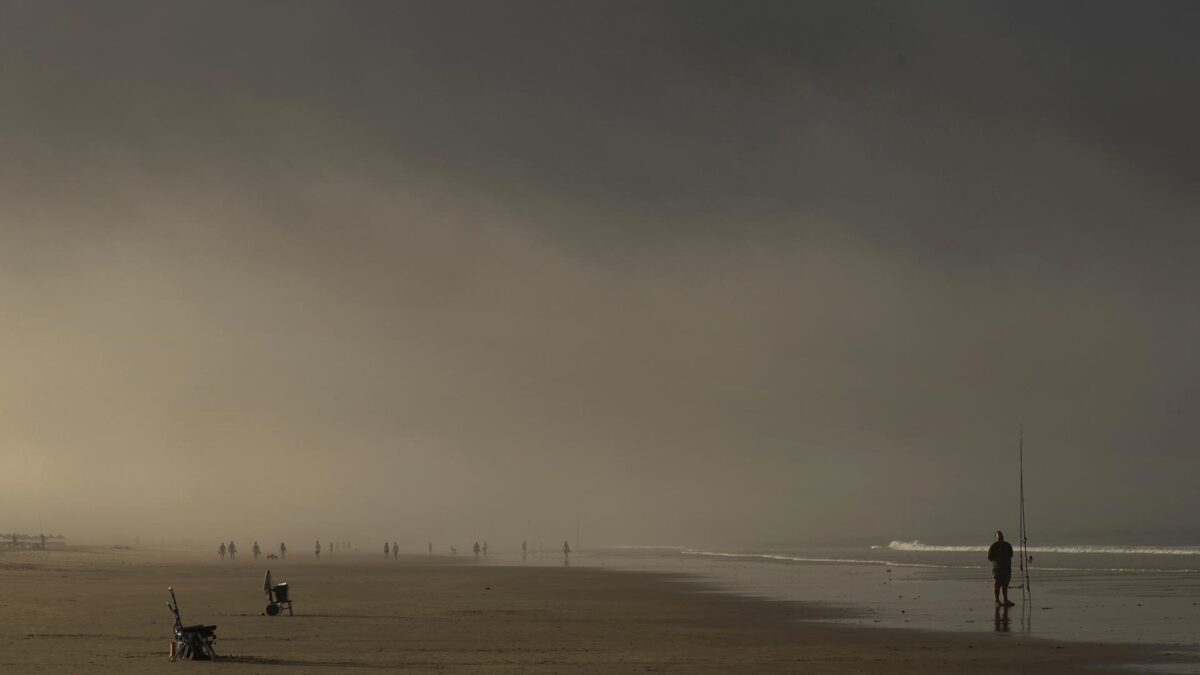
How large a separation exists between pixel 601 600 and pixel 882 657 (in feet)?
62.9

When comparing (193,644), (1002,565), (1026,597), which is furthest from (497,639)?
(1026,597)

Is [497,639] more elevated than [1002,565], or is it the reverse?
[1002,565]

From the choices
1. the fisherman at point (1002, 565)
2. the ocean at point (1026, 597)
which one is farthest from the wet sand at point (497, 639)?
the fisherman at point (1002, 565)

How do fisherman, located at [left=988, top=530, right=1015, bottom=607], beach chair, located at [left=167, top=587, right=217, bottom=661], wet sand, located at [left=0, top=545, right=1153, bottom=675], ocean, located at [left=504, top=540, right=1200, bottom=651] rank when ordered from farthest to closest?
fisherman, located at [left=988, top=530, right=1015, bottom=607] < ocean, located at [left=504, top=540, right=1200, bottom=651] < beach chair, located at [left=167, top=587, right=217, bottom=661] < wet sand, located at [left=0, top=545, right=1153, bottom=675]

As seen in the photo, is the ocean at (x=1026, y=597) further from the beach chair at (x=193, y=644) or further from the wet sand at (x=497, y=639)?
the beach chair at (x=193, y=644)

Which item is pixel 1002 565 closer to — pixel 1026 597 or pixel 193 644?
pixel 1026 597

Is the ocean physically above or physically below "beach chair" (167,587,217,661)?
below

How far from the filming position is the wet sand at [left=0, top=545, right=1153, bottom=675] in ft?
59.8

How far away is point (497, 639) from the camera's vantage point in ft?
74.6

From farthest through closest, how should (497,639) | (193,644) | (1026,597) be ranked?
(1026,597) → (497,639) → (193,644)

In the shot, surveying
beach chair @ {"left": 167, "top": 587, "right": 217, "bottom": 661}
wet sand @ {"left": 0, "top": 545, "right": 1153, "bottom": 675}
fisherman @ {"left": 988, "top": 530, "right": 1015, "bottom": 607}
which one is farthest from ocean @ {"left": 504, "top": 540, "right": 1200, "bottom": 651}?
beach chair @ {"left": 167, "top": 587, "right": 217, "bottom": 661}

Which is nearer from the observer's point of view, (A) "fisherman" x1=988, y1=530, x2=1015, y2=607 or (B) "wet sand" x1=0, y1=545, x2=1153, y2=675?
(B) "wet sand" x1=0, y1=545, x2=1153, y2=675

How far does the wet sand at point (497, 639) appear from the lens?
18.2 meters

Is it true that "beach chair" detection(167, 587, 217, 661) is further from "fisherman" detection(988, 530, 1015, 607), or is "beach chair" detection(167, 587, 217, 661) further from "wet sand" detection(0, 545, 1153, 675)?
"fisherman" detection(988, 530, 1015, 607)
